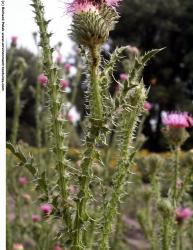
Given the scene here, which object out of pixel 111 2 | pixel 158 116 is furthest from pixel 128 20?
pixel 111 2

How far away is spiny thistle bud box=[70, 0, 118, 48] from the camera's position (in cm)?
148

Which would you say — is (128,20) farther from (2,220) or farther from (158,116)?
Answer: (2,220)

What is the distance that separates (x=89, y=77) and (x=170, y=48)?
25237mm

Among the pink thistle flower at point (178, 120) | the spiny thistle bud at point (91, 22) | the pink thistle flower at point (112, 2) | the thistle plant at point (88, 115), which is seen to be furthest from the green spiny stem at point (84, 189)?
the pink thistle flower at point (178, 120)

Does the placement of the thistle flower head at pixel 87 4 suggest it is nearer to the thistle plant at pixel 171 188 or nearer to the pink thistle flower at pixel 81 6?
the pink thistle flower at pixel 81 6

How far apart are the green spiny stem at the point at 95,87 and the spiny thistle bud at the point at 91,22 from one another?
3 cm

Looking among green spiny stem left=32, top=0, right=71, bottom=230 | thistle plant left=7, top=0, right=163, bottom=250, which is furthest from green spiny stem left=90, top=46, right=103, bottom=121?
green spiny stem left=32, top=0, right=71, bottom=230

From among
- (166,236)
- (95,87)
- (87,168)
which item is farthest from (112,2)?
(166,236)

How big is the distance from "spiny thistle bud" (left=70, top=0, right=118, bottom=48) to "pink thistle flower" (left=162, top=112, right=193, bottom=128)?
1.27 meters

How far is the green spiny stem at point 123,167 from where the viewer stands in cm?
→ 160

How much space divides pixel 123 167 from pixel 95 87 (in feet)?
1.12

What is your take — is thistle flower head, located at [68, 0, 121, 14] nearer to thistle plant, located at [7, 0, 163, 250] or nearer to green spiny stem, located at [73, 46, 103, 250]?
thistle plant, located at [7, 0, 163, 250]

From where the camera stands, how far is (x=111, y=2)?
1539 millimetres

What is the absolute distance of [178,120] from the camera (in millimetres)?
2830
